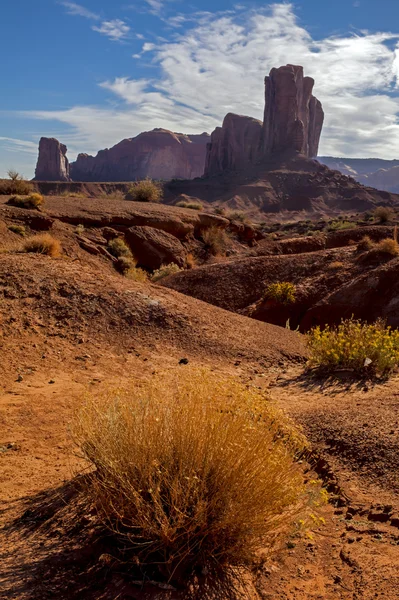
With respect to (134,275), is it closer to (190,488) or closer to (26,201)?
(26,201)

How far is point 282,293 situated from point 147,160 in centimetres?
14447

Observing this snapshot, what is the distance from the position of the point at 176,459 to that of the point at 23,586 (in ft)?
3.34

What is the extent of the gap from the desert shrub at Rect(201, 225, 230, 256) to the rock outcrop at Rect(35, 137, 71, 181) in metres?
109

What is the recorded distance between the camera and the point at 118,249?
727 inches

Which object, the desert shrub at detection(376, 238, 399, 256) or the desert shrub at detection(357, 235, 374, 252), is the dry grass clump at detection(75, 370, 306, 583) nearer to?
the desert shrub at detection(376, 238, 399, 256)

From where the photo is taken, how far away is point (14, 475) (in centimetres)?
395

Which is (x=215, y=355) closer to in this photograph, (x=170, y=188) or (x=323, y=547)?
(x=323, y=547)

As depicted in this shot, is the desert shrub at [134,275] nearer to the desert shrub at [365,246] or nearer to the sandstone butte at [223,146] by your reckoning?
the desert shrub at [365,246]

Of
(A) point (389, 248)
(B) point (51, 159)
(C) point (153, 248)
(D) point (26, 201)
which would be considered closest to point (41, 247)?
(D) point (26, 201)

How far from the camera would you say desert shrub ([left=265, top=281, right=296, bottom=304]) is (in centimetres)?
1588

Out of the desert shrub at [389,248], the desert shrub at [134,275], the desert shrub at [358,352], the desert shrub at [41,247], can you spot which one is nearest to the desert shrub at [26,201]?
the desert shrub at [134,275]

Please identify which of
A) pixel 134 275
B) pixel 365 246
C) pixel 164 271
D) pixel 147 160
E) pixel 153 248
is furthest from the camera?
pixel 147 160

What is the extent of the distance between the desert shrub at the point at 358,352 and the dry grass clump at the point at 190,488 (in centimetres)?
430

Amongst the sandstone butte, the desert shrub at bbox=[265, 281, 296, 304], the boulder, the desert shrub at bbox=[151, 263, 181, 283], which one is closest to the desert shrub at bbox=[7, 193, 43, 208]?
the boulder
